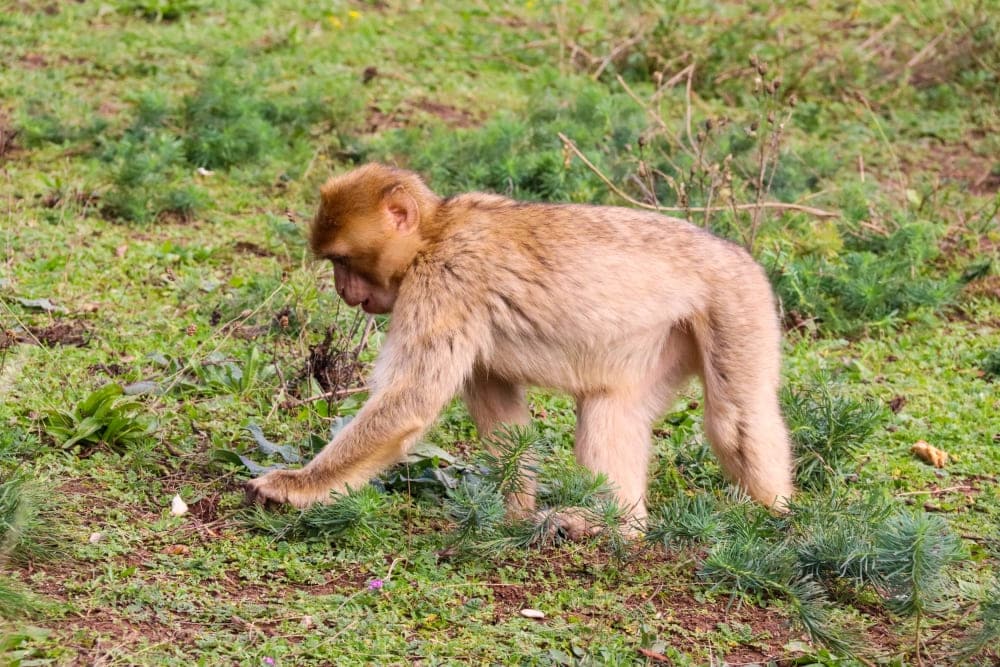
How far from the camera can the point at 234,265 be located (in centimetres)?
675

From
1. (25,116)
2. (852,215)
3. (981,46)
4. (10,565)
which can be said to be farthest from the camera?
(981,46)

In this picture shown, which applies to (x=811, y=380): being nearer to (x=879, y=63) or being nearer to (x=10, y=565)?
(x=10, y=565)

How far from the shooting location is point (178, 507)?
15.0ft

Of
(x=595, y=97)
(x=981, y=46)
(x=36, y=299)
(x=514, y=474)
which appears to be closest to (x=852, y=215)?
(x=595, y=97)

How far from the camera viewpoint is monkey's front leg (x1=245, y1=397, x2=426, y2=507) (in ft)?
14.5

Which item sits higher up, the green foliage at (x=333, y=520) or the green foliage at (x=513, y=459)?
the green foliage at (x=513, y=459)

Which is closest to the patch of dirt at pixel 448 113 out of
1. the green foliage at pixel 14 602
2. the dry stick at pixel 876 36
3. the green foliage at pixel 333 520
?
the dry stick at pixel 876 36

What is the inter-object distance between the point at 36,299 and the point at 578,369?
2646mm

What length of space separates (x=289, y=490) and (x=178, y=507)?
17.0 inches

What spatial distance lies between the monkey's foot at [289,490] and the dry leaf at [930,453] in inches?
101

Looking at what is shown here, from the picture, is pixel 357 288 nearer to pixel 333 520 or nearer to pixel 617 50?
pixel 333 520

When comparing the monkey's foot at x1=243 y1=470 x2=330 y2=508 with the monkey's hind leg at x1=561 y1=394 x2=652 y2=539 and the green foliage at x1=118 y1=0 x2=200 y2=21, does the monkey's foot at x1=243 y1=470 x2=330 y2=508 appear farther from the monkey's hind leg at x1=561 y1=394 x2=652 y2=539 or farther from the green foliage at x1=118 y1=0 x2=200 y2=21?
the green foliage at x1=118 y1=0 x2=200 y2=21

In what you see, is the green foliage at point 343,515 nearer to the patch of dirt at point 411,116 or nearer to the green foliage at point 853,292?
the green foliage at point 853,292

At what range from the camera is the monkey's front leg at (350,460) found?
4426 mm
